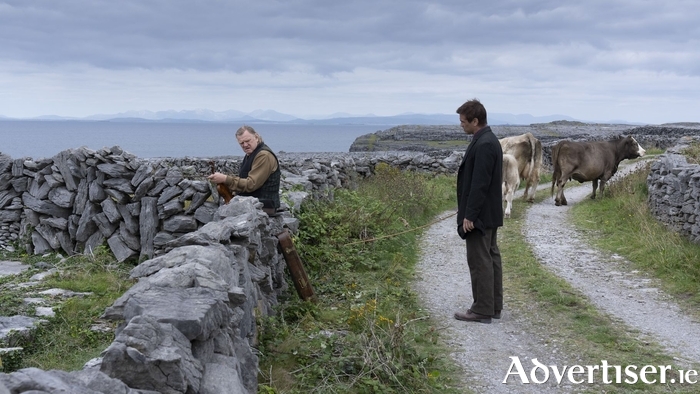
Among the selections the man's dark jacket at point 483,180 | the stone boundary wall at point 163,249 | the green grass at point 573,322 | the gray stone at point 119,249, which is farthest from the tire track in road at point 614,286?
the gray stone at point 119,249

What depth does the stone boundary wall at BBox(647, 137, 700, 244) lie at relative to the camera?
1202cm

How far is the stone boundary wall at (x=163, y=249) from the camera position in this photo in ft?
11.8

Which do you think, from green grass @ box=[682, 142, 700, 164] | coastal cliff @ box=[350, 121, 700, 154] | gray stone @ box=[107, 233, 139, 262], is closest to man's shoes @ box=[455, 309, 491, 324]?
gray stone @ box=[107, 233, 139, 262]

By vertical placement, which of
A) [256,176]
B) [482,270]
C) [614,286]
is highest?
[256,176]

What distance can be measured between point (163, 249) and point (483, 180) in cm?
391

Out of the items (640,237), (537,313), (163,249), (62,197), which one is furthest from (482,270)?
(62,197)

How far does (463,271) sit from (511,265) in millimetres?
890

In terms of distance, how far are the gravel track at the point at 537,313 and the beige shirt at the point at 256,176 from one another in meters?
2.82

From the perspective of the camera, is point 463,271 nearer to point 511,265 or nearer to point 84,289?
point 511,265

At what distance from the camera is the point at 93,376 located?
318 cm

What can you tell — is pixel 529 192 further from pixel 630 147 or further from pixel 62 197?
pixel 62 197

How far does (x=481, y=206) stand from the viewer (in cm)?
795

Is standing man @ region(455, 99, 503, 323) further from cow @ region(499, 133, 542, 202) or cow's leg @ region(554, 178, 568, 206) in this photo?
cow's leg @ region(554, 178, 568, 206)

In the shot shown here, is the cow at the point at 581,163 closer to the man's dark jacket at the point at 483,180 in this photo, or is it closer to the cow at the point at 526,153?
the cow at the point at 526,153
